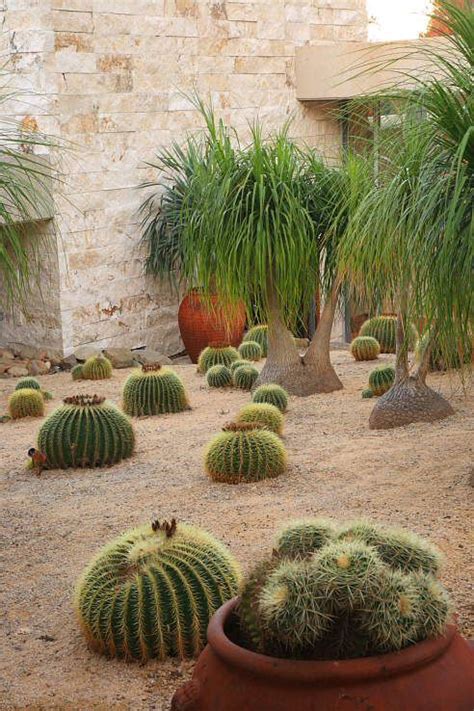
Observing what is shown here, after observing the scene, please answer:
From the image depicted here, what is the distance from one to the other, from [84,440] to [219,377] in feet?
7.80

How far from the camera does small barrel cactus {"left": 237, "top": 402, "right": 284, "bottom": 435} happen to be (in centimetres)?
633

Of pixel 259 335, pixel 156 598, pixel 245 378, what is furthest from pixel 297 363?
pixel 156 598

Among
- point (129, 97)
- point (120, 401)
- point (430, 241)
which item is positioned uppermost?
point (129, 97)

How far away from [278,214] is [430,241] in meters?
3.06

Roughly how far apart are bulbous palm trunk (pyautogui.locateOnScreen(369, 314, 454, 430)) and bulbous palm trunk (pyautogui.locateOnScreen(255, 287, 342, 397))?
1.50m

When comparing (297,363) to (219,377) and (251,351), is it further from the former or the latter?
(251,351)

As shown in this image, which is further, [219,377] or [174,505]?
[219,377]

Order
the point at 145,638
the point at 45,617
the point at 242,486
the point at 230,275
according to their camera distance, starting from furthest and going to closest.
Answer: the point at 230,275 → the point at 242,486 → the point at 45,617 → the point at 145,638

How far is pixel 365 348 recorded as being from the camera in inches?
362

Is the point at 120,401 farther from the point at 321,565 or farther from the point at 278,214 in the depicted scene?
the point at 321,565

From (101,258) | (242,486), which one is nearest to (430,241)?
(242,486)

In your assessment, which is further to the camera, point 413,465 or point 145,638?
point 413,465

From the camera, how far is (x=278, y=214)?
729 centimetres

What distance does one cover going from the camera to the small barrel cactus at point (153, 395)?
7570 millimetres
